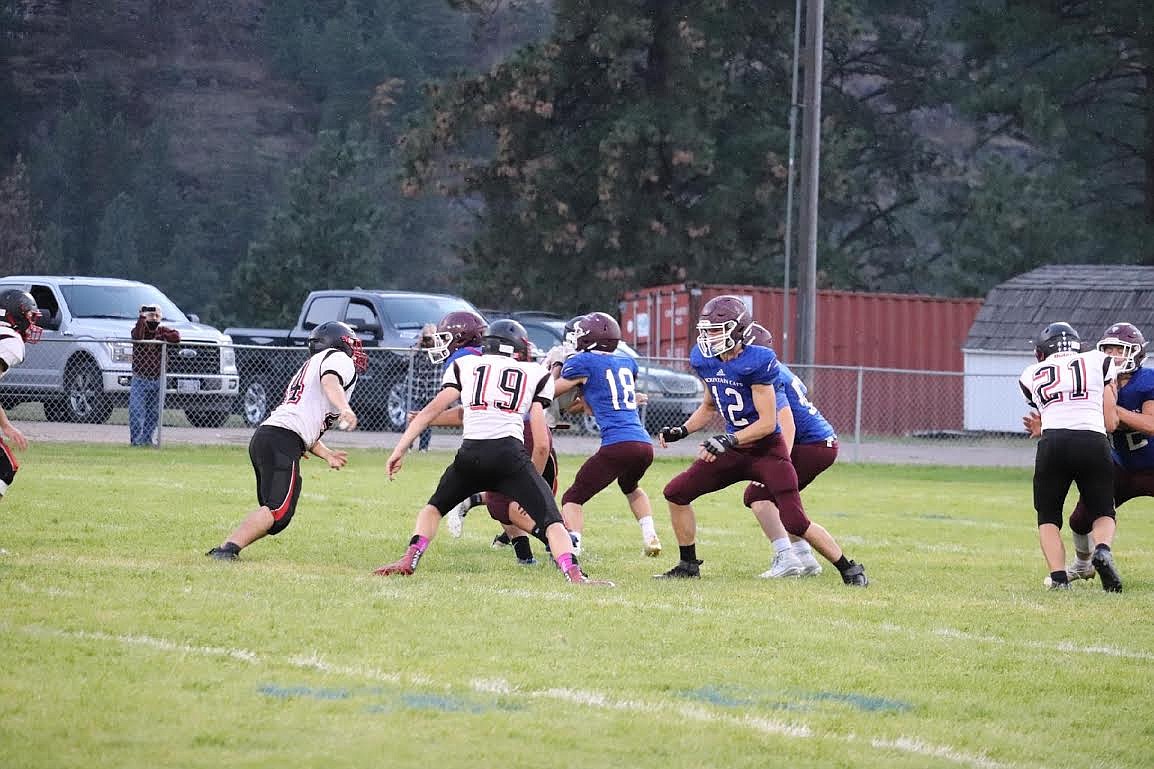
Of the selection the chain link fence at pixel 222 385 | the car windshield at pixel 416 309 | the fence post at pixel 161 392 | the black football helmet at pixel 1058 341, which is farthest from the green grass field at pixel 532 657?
the car windshield at pixel 416 309

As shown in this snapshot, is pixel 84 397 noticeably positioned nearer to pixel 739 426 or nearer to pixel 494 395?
pixel 494 395

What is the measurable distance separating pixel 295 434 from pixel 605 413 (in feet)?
7.17

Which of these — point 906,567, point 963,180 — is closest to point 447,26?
point 963,180

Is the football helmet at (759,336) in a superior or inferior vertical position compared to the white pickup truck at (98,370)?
superior

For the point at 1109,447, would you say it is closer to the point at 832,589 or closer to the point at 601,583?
the point at 832,589

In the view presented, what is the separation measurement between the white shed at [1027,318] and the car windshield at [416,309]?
12095 mm

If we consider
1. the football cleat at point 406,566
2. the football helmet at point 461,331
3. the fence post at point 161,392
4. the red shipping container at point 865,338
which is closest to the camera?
Answer: the football cleat at point 406,566

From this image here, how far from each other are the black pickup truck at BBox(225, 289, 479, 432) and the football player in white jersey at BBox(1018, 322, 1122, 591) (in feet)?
41.4

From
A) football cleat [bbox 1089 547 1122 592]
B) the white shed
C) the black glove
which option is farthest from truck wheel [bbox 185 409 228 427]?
the white shed

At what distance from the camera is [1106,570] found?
10.5m

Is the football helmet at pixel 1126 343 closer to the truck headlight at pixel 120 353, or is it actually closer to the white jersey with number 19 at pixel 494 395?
the white jersey with number 19 at pixel 494 395

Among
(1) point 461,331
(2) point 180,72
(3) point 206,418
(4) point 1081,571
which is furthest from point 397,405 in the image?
(2) point 180,72

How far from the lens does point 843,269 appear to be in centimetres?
4609

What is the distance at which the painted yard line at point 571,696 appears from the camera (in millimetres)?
6086
